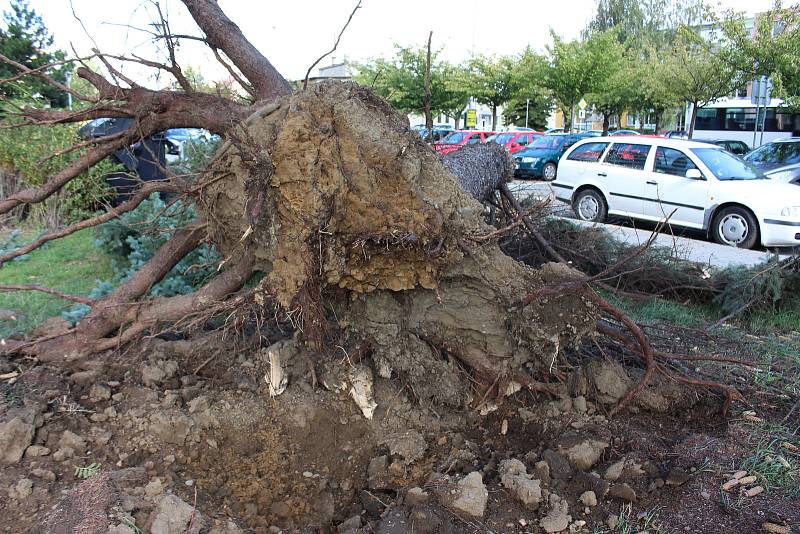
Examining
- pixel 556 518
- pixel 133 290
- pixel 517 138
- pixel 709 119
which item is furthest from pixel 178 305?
pixel 709 119

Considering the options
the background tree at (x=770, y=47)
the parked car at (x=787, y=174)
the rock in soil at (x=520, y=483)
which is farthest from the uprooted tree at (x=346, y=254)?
the background tree at (x=770, y=47)

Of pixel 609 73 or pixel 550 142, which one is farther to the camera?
pixel 609 73

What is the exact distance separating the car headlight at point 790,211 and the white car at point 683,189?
0.01 metres

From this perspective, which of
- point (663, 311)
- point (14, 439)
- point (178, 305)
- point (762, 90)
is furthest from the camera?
point (762, 90)

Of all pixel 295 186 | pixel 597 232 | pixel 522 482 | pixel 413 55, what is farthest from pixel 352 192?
pixel 413 55

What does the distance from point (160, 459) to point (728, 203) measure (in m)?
9.40

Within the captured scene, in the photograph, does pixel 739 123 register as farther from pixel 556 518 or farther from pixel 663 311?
pixel 556 518

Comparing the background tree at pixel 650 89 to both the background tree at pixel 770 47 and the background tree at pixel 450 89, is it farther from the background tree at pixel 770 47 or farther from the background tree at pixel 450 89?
the background tree at pixel 450 89

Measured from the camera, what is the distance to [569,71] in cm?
2789

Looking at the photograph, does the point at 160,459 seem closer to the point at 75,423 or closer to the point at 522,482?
the point at 75,423

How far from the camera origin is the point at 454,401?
362cm

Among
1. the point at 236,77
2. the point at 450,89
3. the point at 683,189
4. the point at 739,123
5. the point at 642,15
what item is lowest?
the point at 683,189

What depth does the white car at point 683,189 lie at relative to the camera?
9.33 meters

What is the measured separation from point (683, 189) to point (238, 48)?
834 cm
